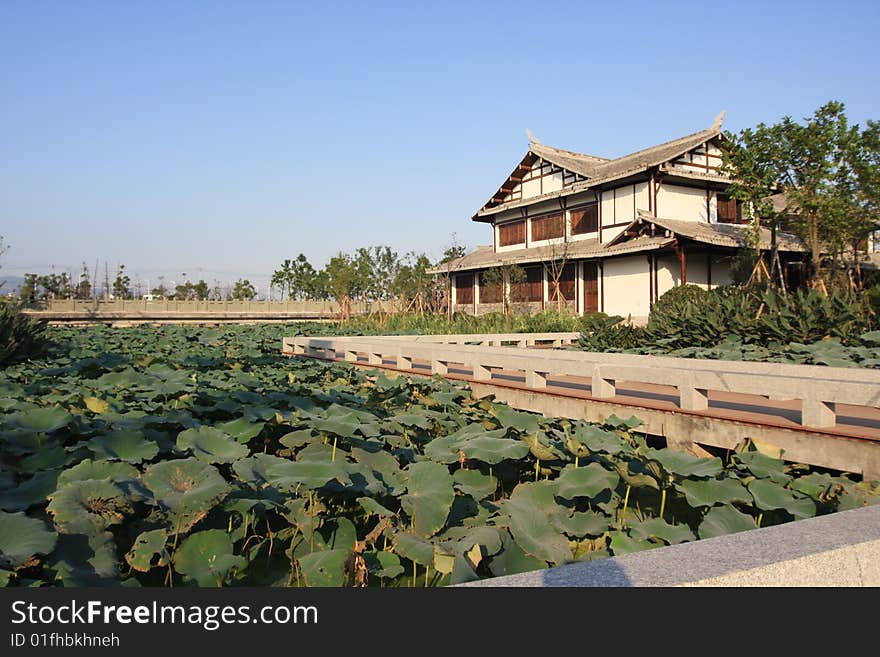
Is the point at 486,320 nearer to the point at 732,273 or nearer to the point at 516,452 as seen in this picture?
the point at 732,273

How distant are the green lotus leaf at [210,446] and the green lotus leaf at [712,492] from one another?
7.30 feet

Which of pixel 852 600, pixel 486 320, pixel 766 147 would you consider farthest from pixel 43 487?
pixel 766 147

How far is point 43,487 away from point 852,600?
2.97 meters

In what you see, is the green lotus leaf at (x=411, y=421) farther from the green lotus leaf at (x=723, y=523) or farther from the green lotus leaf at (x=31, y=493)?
the green lotus leaf at (x=31, y=493)

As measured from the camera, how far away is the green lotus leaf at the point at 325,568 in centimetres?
212

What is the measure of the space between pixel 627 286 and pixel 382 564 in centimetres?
2153

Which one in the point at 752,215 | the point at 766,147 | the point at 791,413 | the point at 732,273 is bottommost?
the point at 791,413

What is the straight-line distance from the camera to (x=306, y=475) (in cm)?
272

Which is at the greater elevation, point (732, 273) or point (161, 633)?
point (732, 273)

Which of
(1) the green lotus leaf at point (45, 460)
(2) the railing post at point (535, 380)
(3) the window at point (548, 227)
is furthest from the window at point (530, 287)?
(1) the green lotus leaf at point (45, 460)

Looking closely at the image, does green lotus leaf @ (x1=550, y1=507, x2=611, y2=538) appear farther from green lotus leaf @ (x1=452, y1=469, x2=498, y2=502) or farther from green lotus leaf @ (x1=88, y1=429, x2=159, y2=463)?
green lotus leaf @ (x1=88, y1=429, x2=159, y2=463)

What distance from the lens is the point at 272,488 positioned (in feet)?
9.61

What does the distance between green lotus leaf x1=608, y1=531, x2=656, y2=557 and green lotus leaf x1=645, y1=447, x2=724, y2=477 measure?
70 centimetres

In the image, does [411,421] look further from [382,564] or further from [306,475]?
[382,564]
